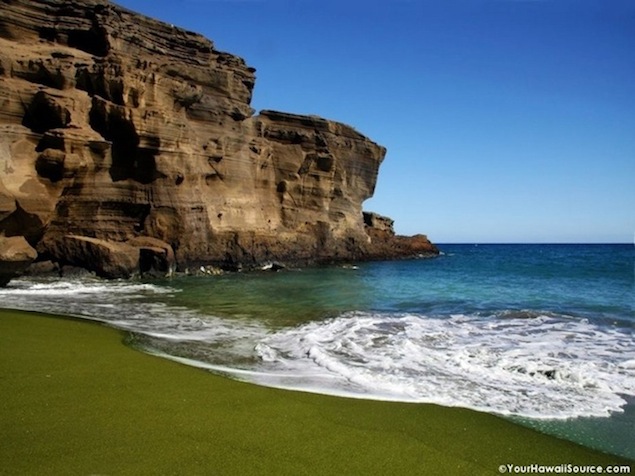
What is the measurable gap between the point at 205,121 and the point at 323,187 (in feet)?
47.2

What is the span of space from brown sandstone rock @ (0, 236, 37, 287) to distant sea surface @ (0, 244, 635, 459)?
832mm

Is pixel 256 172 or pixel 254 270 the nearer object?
pixel 254 270

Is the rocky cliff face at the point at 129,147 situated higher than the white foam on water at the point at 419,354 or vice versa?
the rocky cliff face at the point at 129,147

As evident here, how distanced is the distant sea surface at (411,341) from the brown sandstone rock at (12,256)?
2.73 ft

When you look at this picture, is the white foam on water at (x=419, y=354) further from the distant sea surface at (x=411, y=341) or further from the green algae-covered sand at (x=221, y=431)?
the green algae-covered sand at (x=221, y=431)

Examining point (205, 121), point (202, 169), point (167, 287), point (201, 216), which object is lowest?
point (167, 287)

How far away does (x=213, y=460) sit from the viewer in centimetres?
423

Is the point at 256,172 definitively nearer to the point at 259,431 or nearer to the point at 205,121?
the point at 205,121

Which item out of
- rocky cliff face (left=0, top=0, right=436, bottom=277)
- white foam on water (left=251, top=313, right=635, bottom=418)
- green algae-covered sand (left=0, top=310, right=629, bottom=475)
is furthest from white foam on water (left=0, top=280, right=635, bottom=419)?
rocky cliff face (left=0, top=0, right=436, bottom=277)

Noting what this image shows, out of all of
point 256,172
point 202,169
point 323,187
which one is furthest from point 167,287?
point 323,187

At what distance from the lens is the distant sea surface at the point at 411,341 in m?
6.93

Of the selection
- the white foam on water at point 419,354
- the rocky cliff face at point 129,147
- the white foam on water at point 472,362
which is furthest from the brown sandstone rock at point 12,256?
the white foam on water at point 472,362

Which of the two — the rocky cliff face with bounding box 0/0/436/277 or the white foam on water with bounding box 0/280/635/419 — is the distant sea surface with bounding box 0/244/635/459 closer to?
the white foam on water with bounding box 0/280/635/419

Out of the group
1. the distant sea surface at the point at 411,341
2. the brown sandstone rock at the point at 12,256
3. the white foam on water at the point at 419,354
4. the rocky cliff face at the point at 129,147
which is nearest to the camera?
the distant sea surface at the point at 411,341
